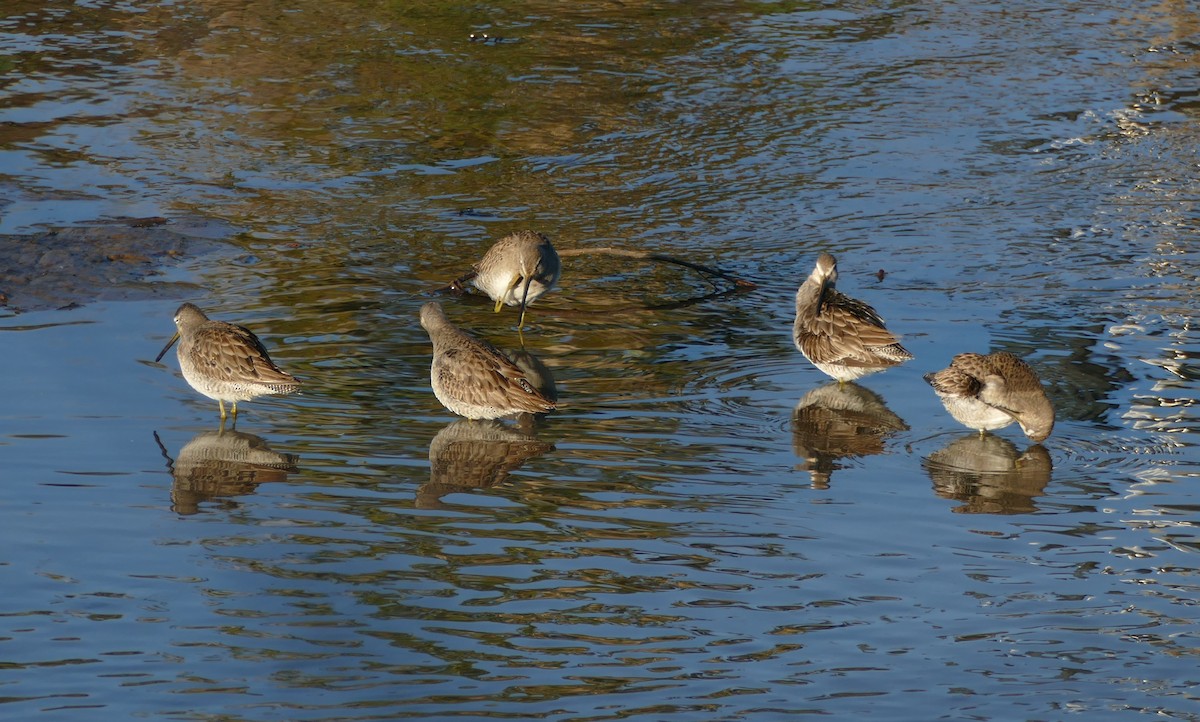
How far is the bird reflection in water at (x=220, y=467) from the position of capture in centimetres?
861

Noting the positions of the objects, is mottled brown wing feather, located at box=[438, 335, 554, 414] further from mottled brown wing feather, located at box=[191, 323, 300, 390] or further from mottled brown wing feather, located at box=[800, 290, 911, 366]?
mottled brown wing feather, located at box=[800, 290, 911, 366]

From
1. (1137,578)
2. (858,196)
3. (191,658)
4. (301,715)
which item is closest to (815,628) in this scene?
(1137,578)

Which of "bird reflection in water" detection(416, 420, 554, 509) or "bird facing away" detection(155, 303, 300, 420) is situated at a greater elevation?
"bird facing away" detection(155, 303, 300, 420)

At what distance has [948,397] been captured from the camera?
951 cm

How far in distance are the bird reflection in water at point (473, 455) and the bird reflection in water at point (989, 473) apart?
2358mm

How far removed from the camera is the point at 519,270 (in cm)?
1190

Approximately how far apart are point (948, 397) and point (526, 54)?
11518mm

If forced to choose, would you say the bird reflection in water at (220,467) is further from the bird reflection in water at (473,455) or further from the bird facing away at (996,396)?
the bird facing away at (996,396)

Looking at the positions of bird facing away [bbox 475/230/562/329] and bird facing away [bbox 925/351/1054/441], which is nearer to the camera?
bird facing away [bbox 925/351/1054/441]

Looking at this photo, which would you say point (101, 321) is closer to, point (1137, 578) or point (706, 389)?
point (706, 389)

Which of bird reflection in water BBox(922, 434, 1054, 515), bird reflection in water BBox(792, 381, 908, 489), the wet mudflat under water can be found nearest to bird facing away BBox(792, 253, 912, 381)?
bird reflection in water BBox(792, 381, 908, 489)

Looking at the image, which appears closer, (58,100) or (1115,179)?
(1115,179)

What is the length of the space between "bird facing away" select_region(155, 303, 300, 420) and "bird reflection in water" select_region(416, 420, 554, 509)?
3.50 feet

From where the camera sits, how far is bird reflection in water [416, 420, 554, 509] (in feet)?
28.8
